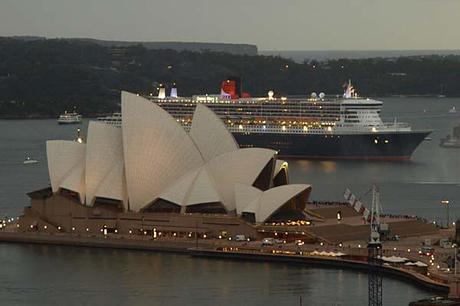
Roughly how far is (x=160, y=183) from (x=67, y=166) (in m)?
1.94

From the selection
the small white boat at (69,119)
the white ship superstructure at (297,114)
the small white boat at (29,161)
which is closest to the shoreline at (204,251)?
the small white boat at (29,161)

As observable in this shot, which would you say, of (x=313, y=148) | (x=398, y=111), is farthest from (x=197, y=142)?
(x=398, y=111)

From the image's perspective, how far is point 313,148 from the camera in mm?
53625

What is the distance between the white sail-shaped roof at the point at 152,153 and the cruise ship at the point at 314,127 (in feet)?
65.2

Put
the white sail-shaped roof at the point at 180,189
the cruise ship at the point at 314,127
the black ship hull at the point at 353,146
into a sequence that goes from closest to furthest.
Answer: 1. the white sail-shaped roof at the point at 180,189
2. the black ship hull at the point at 353,146
3. the cruise ship at the point at 314,127

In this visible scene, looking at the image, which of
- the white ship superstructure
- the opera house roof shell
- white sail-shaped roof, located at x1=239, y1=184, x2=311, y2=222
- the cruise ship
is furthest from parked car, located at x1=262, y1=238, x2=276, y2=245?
the white ship superstructure

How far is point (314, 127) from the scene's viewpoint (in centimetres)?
5494

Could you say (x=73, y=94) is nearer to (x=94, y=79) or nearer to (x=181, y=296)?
(x=94, y=79)

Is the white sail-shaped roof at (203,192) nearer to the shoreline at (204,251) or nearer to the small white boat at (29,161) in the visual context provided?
the shoreline at (204,251)

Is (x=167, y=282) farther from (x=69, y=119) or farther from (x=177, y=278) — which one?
(x=69, y=119)

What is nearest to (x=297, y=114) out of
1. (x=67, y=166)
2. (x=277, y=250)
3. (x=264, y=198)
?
(x=67, y=166)

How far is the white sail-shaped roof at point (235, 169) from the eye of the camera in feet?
108

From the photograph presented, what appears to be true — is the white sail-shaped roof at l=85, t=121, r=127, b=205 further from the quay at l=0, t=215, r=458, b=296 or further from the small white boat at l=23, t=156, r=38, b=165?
the small white boat at l=23, t=156, r=38, b=165

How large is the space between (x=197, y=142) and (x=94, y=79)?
5873 centimetres
